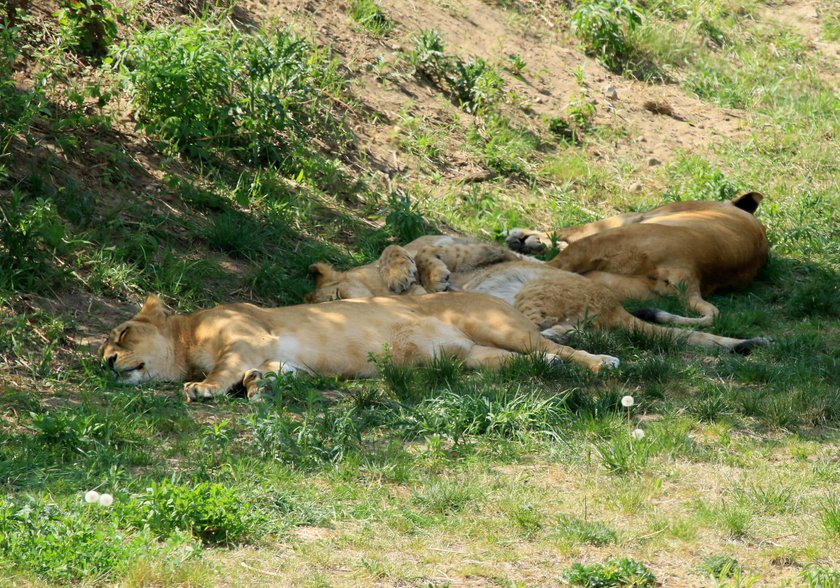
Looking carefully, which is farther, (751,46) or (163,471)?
(751,46)

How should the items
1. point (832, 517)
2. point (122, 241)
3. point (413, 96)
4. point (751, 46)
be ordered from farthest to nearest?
point (751, 46) → point (413, 96) → point (122, 241) → point (832, 517)

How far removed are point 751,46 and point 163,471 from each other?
11877 millimetres

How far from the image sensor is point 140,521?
461 centimetres

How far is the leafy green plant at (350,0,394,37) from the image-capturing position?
12422 mm

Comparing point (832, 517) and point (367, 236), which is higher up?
point (832, 517)

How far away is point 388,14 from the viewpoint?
41.9 ft

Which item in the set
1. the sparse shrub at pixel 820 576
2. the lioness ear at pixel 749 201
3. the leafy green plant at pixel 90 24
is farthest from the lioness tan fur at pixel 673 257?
the sparse shrub at pixel 820 576

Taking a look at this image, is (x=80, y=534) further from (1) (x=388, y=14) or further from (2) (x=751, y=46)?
(2) (x=751, y=46)

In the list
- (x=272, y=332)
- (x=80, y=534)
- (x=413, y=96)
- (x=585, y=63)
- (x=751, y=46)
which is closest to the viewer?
(x=80, y=534)

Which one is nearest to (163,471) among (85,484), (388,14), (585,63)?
(85,484)

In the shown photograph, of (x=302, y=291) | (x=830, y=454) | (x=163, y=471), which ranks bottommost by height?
(x=302, y=291)

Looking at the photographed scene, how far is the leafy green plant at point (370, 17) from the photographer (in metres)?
12.4

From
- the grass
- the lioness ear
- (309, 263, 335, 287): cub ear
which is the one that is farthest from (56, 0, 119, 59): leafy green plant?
the lioness ear

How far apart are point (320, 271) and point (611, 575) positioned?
4.82 meters
